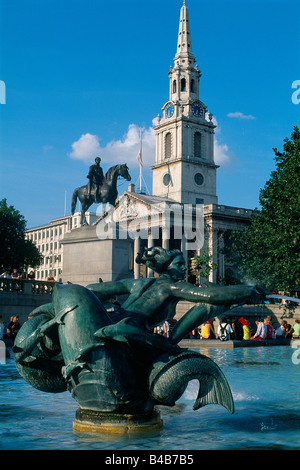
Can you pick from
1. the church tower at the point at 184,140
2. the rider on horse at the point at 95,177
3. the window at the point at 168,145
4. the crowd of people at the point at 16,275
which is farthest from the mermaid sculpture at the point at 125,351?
the window at the point at 168,145

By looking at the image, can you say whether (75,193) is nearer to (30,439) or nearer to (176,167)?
(30,439)

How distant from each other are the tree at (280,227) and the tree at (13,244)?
27.0m

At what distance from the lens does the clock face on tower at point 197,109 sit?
9556cm

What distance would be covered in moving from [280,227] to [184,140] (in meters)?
58.2

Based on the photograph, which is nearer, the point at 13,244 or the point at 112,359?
the point at 112,359

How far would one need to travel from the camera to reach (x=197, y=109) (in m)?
95.9

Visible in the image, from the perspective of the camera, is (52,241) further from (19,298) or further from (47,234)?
(19,298)

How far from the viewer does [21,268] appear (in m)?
64.7

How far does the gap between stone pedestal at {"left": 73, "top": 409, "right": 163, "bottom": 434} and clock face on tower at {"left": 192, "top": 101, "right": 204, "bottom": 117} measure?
92.0 meters

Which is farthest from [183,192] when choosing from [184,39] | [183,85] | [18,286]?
[18,286]

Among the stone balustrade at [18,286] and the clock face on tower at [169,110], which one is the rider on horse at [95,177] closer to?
the stone balustrade at [18,286]

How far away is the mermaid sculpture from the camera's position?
18.2ft

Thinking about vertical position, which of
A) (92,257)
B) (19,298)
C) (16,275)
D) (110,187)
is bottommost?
(19,298)

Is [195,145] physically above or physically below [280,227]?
above
